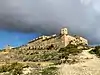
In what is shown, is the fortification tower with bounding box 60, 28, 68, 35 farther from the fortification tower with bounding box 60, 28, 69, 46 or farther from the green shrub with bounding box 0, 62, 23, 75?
the green shrub with bounding box 0, 62, 23, 75

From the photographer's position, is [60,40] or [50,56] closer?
[50,56]

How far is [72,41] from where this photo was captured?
276ft

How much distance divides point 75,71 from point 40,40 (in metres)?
53.1

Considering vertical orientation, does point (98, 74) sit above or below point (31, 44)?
below

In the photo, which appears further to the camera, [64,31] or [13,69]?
[64,31]

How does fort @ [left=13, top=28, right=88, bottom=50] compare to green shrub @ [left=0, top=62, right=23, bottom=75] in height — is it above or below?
above

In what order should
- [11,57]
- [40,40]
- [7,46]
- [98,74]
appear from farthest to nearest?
[7,46], [40,40], [11,57], [98,74]

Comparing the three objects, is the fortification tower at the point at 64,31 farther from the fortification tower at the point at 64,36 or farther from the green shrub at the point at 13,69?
the green shrub at the point at 13,69

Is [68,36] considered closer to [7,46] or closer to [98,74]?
[7,46]

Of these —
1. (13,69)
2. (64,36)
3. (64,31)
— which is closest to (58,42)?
(64,36)

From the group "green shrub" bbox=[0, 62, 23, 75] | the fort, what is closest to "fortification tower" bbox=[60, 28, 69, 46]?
the fort

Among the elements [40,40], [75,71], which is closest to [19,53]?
[40,40]

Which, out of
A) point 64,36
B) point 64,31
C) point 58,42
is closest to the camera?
point 64,36

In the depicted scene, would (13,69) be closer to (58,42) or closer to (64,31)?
(58,42)
